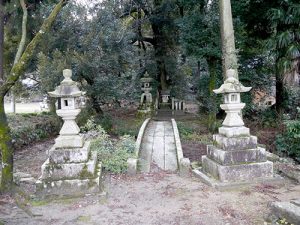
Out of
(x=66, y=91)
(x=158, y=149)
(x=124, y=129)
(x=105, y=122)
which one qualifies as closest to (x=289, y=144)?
(x=158, y=149)

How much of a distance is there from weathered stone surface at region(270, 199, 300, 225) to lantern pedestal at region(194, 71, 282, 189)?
1355 mm

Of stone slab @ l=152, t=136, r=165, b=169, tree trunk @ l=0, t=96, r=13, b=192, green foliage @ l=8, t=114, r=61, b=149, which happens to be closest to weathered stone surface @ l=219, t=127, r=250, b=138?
stone slab @ l=152, t=136, r=165, b=169

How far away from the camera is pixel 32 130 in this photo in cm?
1007

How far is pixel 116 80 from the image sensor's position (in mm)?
10242

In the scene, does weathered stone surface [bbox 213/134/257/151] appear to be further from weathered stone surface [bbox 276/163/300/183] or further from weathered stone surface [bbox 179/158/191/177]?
weathered stone surface [bbox 179/158/191/177]

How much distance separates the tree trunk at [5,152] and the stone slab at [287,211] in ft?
14.4

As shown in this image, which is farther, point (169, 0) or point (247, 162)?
point (169, 0)

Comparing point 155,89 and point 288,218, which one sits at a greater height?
point 155,89

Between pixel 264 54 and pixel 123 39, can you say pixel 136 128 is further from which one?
pixel 264 54

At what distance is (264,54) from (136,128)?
6.35 metres

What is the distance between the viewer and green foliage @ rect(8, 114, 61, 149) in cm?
912

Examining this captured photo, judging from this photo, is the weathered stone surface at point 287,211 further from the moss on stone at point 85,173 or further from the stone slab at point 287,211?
the moss on stone at point 85,173

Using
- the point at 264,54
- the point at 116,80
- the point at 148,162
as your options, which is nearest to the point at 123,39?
the point at 116,80

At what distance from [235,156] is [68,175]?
3.26m
